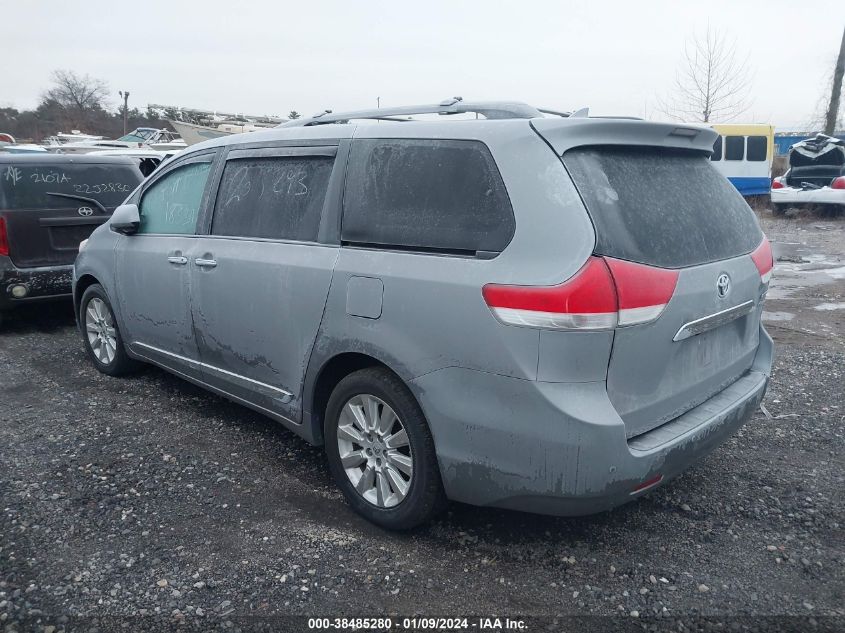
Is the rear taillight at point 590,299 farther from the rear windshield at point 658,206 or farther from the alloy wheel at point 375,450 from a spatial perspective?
the alloy wheel at point 375,450

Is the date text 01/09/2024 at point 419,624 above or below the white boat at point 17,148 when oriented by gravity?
below

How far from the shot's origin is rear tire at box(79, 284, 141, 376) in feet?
17.3

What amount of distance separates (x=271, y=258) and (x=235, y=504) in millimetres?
1226

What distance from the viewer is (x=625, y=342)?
2619 mm

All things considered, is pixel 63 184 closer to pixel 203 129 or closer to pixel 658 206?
pixel 658 206

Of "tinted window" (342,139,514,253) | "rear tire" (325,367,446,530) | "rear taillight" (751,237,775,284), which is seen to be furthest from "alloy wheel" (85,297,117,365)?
"rear taillight" (751,237,775,284)

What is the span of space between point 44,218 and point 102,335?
1977mm

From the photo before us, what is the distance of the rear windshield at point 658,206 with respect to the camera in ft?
8.83

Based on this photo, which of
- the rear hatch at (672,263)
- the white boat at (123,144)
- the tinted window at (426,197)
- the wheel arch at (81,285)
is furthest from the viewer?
the white boat at (123,144)

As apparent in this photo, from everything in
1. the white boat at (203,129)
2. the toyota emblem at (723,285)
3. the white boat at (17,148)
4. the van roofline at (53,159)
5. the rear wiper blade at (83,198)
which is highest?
the white boat at (203,129)

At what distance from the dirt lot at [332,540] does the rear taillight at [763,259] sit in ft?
3.54

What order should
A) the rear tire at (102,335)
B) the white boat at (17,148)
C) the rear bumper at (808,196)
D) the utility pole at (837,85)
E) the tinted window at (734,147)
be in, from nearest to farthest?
1. the rear tire at (102,335)
2. the white boat at (17,148)
3. the rear bumper at (808,196)
4. the tinted window at (734,147)
5. the utility pole at (837,85)

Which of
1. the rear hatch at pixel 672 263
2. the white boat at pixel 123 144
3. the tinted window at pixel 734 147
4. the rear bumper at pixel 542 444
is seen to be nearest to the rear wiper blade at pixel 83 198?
the rear bumper at pixel 542 444

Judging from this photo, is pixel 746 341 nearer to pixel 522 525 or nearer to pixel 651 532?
pixel 651 532
